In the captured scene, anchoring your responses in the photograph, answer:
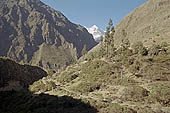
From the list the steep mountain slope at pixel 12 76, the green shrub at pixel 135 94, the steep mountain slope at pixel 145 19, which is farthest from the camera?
the steep mountain slope at pixel 145 19

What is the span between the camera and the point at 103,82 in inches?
1458

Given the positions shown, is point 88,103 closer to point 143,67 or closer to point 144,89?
point 144,89

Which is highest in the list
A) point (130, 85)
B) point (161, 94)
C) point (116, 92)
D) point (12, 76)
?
point (12, 76)

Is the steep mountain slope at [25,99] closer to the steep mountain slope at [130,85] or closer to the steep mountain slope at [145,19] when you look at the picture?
the steep mountain slope at [130,85]

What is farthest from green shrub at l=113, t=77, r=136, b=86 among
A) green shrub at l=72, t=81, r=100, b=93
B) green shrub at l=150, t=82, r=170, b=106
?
green shrub at l=150, t=82, r=170, b=106

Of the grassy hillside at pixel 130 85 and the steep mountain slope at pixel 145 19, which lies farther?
the steep mountain slope at pixel 145 19

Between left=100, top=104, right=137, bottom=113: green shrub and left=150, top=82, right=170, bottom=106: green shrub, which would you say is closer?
left=100, top=104, right=137, bottom=113: green shrub

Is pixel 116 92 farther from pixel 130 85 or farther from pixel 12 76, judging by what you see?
pixel 12 76

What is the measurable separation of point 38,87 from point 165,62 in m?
33.6

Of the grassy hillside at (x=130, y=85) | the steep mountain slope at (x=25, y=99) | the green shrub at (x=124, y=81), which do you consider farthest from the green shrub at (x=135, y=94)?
the steep mountain slope at (x=25, y=99)

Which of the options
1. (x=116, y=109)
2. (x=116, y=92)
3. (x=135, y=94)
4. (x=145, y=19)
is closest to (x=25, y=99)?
(x=116, y=92)

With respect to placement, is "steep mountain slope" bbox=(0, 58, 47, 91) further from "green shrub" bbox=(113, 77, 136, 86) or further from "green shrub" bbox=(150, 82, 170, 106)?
"green shrub" bbox=(150, 82, 170, 106)

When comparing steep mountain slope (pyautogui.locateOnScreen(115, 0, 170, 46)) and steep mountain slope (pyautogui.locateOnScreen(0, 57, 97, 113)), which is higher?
steep mountain slope (pyautogui.locateOnScreen(115, 0, 170, 46))

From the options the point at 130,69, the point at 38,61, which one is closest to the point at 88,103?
the point at 130,69
